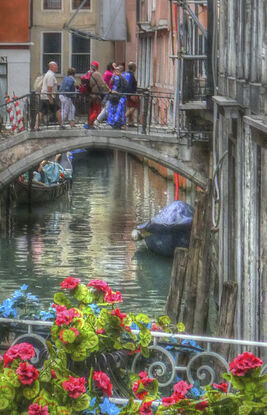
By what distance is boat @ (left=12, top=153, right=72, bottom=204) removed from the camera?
22719mm

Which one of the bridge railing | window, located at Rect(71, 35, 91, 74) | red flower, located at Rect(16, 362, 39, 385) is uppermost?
window, located at Rect(71, 35, 91, 74)

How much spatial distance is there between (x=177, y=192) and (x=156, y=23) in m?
4.50

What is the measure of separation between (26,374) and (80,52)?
2917cm

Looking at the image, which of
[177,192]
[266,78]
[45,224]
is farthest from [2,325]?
[177,192]

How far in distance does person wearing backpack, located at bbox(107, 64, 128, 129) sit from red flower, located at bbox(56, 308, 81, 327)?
566 inches

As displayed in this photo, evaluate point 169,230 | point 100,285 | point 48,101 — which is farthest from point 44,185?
point 100,285

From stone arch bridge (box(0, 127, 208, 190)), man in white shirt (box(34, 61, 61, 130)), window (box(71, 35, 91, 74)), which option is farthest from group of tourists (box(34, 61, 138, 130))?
window (box(71, 35, 91, 74))

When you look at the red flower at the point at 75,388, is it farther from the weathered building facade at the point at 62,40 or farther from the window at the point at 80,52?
the window at the point at 80,52

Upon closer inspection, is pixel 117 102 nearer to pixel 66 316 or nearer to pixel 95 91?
pixel 95 91

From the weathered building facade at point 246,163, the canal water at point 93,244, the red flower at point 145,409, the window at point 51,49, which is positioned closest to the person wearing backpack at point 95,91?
the canal water at point 93,244

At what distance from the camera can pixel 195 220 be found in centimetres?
1075

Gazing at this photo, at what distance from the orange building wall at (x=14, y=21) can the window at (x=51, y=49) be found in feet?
12.6

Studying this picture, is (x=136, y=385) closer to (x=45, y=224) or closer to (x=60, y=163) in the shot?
(x=45, y=224)

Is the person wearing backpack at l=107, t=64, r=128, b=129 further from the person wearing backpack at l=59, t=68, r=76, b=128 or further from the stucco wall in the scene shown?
the stucco wall
